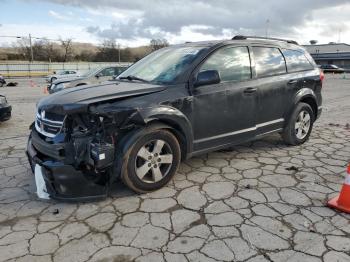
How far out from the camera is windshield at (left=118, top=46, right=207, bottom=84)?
4336 mm

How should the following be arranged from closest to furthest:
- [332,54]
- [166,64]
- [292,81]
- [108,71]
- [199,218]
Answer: [199,218] < [166,64] < [292,81] < [108,71] < [332,54]

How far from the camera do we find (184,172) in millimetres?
4656

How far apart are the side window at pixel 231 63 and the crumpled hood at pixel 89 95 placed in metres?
0.88

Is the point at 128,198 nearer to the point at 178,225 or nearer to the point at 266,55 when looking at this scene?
the point at 178,225

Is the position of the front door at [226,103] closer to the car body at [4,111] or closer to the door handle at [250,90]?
the door handle at [250,90]

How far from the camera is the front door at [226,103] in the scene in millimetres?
4312

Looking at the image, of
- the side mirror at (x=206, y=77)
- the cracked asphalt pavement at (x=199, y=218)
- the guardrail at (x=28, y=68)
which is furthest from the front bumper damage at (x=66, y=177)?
the guardrail at (x=28, y=68)

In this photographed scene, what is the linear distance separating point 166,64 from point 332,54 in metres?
68.7

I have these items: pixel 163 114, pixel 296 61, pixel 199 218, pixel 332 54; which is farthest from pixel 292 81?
pixel 332 54

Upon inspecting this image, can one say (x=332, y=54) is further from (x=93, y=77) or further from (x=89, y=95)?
(x=89, y=95)

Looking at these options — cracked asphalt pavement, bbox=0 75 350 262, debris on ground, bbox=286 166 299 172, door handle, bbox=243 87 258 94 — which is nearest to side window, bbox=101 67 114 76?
cracked asphalt pavement, bbox=0 75 350 262

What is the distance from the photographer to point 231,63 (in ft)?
15.4

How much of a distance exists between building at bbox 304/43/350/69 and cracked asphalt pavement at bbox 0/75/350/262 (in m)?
65.8

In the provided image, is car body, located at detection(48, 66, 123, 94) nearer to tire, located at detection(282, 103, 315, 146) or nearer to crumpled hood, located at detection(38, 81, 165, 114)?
tire, located at detection(282, 103, 315, 146)
